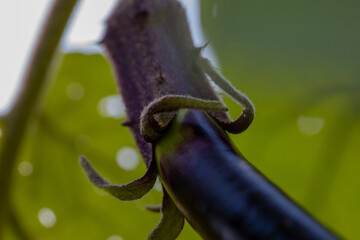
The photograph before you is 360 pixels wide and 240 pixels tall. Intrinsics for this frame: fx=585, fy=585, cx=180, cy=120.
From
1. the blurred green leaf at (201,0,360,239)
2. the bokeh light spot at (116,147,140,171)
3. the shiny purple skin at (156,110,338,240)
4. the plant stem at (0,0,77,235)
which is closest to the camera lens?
the shiny purple skin at (156,110,338,240)

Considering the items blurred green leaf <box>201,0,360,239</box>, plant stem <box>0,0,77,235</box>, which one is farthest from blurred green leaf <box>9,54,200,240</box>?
blurred green leaf <box>201,0,360,239</box>

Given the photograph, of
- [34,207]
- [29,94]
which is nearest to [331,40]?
[29,94]

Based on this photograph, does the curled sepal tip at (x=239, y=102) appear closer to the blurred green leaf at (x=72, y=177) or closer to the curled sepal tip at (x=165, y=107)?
the curled sepal tip at (x=165, y=107)

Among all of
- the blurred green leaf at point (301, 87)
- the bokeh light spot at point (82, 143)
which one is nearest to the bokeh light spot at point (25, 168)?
the bokeh light spot at point (82, 143)

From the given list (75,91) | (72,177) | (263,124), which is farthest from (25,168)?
(263,124)

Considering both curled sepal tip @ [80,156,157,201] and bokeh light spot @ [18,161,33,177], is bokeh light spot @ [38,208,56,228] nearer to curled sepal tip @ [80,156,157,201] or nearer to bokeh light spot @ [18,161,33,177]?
bokeh light spot @ [18,161,33,177]

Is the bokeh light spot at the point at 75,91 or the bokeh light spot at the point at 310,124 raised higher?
the bokeh light spot at the point at 310,124

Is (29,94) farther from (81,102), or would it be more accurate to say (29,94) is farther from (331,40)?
(331,40)
